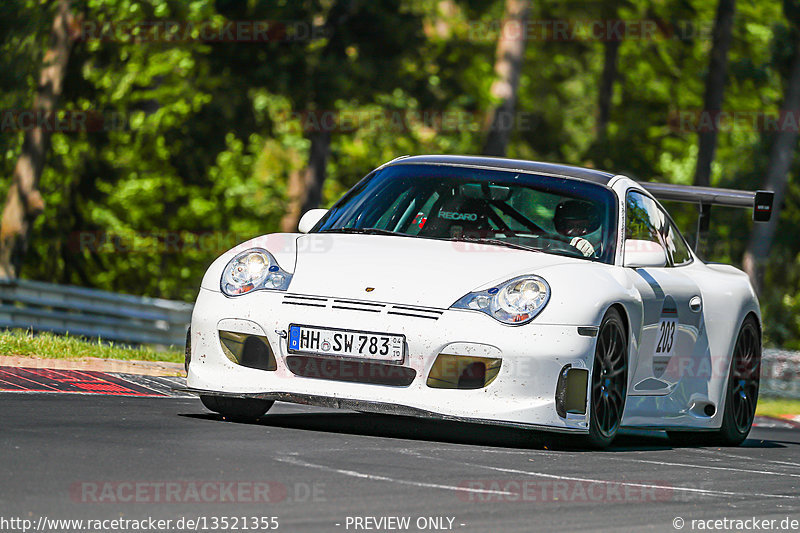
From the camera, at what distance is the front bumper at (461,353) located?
24.8 ft

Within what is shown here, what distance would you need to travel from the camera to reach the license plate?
7.57 meters

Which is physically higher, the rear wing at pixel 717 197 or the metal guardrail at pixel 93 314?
the rear wing at pixel 717 197

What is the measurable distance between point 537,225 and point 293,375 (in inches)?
75.5

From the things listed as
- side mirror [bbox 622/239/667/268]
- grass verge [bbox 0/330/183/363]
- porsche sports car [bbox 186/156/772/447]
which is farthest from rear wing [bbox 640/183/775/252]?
grass verge [bbox 0/330/183/363]

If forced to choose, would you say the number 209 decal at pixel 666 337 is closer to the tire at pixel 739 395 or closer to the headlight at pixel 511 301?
the tire at pixel 739 395

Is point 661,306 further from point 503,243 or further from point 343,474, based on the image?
point 343,474

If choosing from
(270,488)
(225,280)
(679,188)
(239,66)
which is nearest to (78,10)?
(239,66)

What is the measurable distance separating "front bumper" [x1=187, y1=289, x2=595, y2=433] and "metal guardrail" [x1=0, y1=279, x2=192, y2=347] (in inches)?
504

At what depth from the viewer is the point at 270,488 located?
595 cm

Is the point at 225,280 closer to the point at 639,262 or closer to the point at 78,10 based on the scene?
the point at 639,262

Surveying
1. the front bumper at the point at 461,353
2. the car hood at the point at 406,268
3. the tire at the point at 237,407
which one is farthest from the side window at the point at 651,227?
the tire at the point at 237,407

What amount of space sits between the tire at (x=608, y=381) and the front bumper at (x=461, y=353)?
172mm

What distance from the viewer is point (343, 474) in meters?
6.43

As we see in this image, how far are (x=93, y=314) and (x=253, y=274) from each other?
16.3 m
